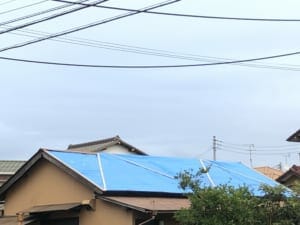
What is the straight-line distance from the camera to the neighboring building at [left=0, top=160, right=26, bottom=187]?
45.0 metres

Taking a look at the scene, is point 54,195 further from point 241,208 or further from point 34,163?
point 241,208

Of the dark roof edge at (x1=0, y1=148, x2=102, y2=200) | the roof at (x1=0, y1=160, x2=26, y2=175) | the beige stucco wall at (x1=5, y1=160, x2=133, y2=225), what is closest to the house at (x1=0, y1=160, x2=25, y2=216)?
the roof at (x1=0, y1=160, x2=26, y2=175)

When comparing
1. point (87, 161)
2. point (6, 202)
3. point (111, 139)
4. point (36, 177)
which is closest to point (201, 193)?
point (87, 161)

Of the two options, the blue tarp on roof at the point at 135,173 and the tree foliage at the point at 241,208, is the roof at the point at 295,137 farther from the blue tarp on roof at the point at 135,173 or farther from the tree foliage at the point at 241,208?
the tree foliage at the point at 241,208

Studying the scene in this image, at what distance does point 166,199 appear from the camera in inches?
702

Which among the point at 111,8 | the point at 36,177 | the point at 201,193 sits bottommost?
the point at 201,193

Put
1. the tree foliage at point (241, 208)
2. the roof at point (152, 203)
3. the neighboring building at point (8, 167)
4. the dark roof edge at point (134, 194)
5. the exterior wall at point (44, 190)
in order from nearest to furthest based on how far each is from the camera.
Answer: the tree foliage at point (241, 208) < the roof at point (152, 203) < the dark roof edge at point (134, 194) < the exterior wall at point (44, 190) < the neighboring building at point (8, 167)

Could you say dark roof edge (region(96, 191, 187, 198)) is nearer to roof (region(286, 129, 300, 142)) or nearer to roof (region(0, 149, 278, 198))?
roof (region(0, 149, 278, 198))

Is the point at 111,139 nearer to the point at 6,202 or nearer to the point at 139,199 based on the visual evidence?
the point at 6,202

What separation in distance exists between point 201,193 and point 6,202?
35.7 feet

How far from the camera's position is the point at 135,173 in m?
19.0

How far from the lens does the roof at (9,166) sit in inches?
1802

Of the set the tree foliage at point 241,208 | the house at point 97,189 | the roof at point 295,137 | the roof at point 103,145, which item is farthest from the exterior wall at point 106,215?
the roof at point 103,145

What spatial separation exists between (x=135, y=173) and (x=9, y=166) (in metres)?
30.7
